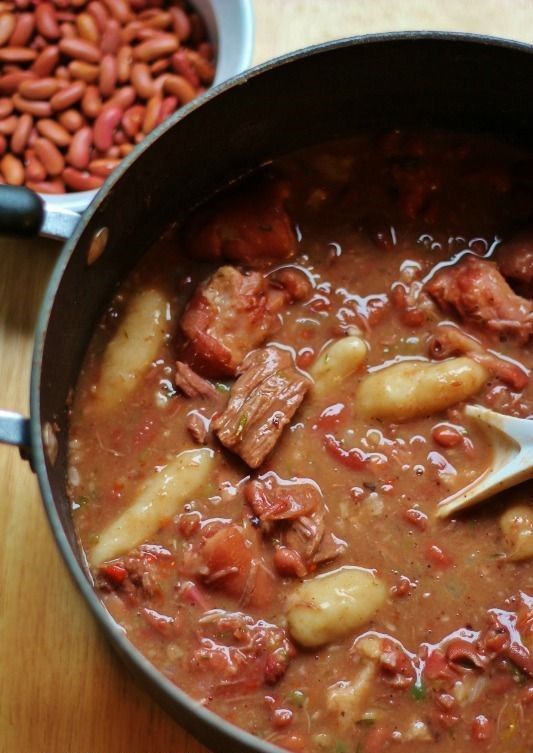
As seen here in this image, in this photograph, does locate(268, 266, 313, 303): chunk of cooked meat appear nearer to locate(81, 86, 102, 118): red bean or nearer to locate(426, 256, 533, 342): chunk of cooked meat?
locate(426, 256, 533, 342): chunk of cooked meat

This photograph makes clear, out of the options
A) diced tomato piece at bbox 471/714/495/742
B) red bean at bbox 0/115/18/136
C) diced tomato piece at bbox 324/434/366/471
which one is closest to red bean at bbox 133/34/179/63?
red bean at bbox 0/115/18/136

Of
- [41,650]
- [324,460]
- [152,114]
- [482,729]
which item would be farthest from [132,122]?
[482,729]

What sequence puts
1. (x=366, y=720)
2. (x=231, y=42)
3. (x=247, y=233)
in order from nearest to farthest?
(x=366, y=720) → (x=247, y=233) → (x=231, y=42)

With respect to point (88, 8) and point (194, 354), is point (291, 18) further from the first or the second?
point (194, 354)

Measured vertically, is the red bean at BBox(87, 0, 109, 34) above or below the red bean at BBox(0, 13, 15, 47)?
above

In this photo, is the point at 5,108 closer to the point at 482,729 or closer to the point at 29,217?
the point at 29,217

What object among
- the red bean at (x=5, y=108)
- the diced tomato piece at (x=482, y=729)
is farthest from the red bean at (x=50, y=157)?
the diced tomato piece at (x=482, y=729)
